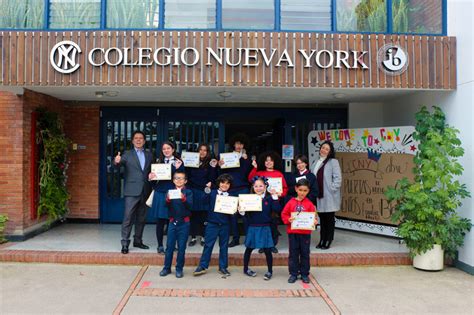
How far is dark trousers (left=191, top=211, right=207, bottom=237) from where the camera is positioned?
21.5ft

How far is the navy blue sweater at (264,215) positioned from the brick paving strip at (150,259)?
887 millimetres

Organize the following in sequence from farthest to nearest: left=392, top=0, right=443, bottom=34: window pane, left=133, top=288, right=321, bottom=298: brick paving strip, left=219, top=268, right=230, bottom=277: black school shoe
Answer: left=392, top=0, right=443, bottom=34: window pane < left=219, top=268, right=230, bottom=277: black school shoe < left=133, top=288, right=321, bottom=298: brick paving strip

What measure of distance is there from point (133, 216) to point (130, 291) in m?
1.55

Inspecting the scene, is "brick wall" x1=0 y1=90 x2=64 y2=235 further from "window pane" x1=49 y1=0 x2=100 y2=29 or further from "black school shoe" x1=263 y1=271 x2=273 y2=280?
"black school shoe" x1=263 y1=271 x2=273 y2=280

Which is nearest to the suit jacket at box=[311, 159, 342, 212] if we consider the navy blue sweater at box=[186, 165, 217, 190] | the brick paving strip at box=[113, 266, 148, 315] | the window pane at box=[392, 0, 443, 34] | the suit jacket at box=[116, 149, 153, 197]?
the navy blue sweater at box=[186, 165, 217, 190]

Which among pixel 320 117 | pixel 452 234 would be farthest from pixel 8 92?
pixel 452 234

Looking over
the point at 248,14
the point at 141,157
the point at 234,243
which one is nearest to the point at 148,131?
the point at 141,157

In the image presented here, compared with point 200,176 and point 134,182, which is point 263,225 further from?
point 134,182

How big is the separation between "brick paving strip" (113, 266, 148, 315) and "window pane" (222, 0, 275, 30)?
3848 millimetres

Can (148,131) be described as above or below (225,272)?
above

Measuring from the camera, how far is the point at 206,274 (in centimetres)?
546

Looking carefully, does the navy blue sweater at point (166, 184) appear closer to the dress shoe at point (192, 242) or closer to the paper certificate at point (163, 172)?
the paper certificate at point (163, 172)

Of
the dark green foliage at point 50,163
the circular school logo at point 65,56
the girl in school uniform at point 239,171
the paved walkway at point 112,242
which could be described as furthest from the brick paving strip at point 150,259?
the circular school logo at point 65,56

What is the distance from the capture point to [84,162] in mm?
8273
